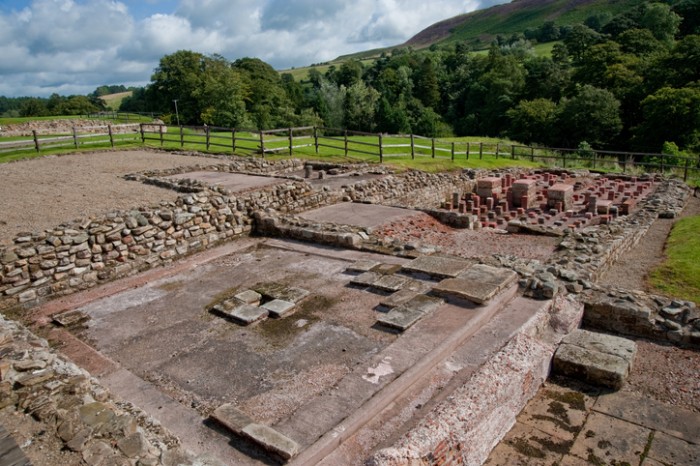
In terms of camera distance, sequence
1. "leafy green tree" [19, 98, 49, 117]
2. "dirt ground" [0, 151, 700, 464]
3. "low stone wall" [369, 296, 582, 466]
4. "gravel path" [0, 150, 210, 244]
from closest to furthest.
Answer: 1. "low stone wall" [369, 296, 582, 466]
2. "dirt ground" [0, 151, 700, 464]
3. "gravel path" [0, 150, 210, 244]
4. "leafy green tree" [19, 98, 49, 117]

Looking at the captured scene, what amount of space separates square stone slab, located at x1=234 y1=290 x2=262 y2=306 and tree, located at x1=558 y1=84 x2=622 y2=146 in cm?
4025

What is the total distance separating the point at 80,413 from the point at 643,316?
256 inches

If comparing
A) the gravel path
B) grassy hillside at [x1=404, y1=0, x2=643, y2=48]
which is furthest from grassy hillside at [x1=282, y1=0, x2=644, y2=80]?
the gravel path

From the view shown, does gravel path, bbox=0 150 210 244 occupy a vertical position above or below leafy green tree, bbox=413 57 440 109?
below

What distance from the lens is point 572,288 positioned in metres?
6.86

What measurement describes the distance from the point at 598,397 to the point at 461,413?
6.73 feet

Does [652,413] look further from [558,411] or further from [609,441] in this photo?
[558,411]

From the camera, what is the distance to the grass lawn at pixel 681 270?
296 inches

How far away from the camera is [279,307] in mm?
6160

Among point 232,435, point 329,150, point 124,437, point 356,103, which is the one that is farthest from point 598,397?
point 356,103

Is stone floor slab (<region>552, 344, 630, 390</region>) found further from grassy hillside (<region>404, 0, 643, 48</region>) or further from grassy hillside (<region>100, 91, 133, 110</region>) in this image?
grassy hillside (<region>404, 0, 643, 48</region>)

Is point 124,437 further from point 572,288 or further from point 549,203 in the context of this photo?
point 549,203

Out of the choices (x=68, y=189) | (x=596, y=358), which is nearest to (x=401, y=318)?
(x=596, y=358)

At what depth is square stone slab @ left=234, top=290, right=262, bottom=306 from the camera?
640 centimetres
